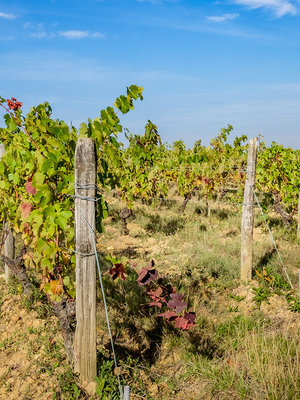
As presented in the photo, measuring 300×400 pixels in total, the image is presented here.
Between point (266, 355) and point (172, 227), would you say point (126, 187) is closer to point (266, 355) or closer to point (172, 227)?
point (172, 227)

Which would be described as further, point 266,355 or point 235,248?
point 235,248

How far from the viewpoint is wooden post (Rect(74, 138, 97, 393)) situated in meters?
2.31

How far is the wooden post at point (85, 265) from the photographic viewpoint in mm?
2312

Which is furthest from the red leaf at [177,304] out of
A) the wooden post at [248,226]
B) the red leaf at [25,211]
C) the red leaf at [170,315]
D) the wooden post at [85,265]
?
the wooden post at [248,226]

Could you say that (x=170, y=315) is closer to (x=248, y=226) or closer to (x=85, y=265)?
(x=85, y=265)

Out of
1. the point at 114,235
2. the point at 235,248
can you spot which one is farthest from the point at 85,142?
the point at 114,235

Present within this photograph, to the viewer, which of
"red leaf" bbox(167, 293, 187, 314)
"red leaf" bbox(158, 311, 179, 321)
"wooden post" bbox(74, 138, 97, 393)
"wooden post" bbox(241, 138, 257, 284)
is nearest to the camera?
"wooden post" bbox(74, 138, 97, 393)

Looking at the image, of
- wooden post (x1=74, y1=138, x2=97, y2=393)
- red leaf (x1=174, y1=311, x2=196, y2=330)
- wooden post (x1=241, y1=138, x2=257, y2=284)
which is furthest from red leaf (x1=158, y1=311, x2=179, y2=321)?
wooden post (x1=241, y1=138, x2=257, y2=284)

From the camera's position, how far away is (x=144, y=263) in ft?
18.2

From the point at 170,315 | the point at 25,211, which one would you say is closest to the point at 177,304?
the point at 170,315

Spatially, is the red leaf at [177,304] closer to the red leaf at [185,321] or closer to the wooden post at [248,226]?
the red leaf at [185,321]

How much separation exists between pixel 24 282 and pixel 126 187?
444cm

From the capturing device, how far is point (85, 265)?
2.39 m

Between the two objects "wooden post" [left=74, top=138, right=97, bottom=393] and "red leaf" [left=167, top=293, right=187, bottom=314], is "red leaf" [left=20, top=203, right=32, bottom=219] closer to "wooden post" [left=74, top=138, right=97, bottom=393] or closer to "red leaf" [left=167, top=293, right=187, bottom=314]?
"wooden post" [left=74, top=138, right=97, bottom=393]
